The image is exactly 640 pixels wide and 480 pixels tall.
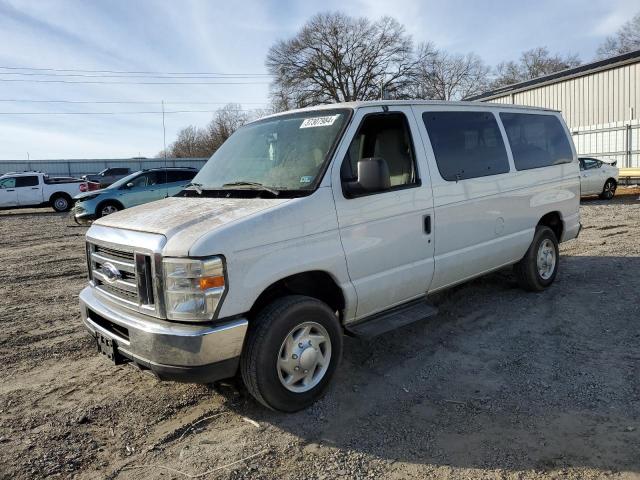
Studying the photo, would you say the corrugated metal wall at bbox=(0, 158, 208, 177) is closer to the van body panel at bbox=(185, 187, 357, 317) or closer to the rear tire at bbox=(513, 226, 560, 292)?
the rear tire at bbox=(513, 226, 560, 292)

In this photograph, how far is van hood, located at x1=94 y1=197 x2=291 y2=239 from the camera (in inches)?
128

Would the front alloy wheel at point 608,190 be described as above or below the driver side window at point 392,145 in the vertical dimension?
below

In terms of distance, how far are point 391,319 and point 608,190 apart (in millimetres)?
15428

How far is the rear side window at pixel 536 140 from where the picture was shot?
18.2 ft

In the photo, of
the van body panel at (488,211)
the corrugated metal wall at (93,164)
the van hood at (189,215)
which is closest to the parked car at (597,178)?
the van body panel at (488,211)

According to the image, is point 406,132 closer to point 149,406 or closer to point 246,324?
point 246,324

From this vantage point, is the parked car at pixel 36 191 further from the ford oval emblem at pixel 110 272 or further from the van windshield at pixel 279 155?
the ford oval emblem at pixel 110 272

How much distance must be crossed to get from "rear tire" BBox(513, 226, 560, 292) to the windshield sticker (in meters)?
3.13

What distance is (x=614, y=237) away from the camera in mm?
9344

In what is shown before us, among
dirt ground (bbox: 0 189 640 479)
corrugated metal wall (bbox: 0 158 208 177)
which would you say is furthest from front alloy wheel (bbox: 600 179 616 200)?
corrugated metal wall (bbox: 0 158 208 177)

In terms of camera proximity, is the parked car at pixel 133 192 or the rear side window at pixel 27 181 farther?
the rear side window at pixel 27 181

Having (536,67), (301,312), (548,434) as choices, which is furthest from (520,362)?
(536,67)

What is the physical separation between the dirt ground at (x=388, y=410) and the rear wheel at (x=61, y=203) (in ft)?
61.8

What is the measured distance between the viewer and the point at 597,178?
631 inches
